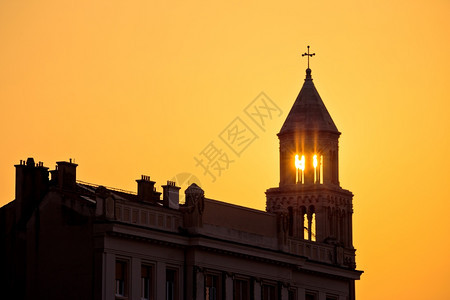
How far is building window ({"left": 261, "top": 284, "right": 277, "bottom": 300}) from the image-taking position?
12306cm

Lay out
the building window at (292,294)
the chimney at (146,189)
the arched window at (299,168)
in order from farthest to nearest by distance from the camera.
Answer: the arched window at (299,168) < the building window at (292,294) < the chimney at (146,189)

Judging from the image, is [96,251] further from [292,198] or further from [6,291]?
[292,198]

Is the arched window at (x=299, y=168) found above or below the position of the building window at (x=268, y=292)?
above

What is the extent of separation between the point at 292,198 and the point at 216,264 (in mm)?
42020

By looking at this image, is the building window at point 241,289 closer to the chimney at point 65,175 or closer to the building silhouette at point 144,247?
the building silhouette at point 144,247

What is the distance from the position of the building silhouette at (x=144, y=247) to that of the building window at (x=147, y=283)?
0.05 m

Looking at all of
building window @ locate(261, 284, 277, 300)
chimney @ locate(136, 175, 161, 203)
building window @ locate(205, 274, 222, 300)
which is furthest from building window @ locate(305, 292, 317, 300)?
chimney @ locate(136, 175, 161, 203)

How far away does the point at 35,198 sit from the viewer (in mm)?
116812

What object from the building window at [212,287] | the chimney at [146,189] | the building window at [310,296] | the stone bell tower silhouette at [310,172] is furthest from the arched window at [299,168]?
the building window at [212,287]

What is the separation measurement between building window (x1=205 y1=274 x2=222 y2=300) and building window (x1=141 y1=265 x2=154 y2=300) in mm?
4467

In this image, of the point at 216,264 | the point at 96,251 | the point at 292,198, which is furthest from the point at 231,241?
the point at 292,198

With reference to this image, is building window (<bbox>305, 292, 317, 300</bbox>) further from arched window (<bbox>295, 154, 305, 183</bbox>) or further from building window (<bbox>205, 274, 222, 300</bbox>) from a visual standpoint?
arched window (<bbox>295, 154, 305, 183</bbox>)

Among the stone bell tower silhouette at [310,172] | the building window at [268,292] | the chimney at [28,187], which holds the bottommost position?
the building window at [268,292]

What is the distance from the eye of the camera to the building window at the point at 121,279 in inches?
4434
